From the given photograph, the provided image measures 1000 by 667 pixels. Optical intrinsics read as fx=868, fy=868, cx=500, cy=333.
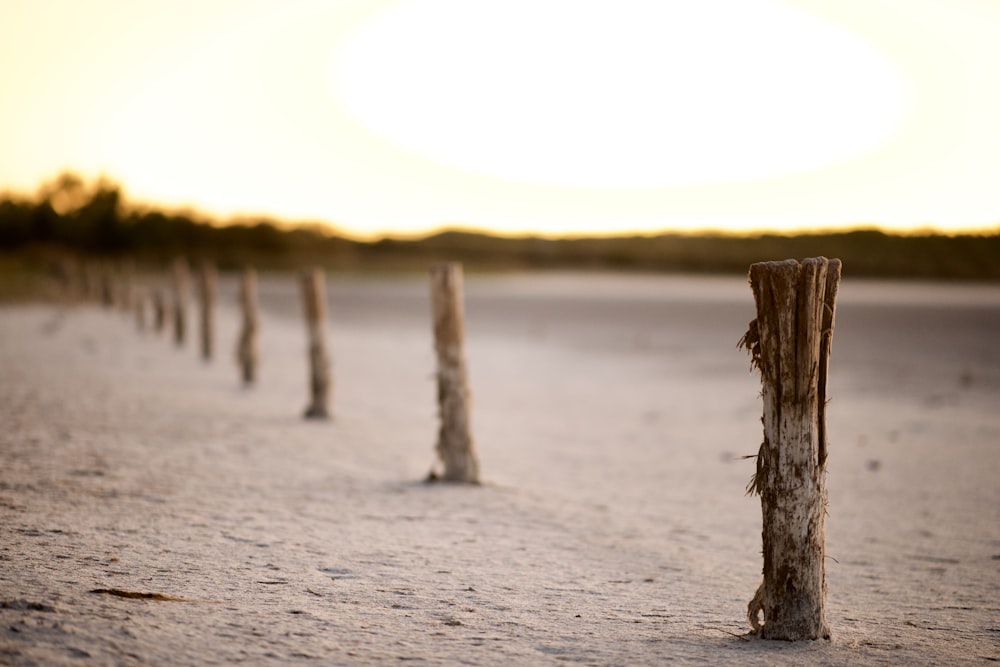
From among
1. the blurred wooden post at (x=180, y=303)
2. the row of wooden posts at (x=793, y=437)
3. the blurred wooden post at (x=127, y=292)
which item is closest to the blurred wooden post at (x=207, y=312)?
the blurred wooden post at (x=180, y=303)

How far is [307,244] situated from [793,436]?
90.4m

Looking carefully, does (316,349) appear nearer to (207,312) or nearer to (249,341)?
(249,341)

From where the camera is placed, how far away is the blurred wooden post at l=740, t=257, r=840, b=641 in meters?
3.95

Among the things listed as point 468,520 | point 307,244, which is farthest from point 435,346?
point 307,244

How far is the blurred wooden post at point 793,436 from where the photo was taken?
13.0 ft

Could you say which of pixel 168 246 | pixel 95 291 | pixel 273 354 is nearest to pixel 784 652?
pixel 273 354

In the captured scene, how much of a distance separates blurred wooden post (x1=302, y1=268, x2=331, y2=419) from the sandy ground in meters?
0.39

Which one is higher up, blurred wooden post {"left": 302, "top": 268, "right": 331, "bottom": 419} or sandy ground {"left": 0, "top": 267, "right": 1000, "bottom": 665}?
blurred wooden post {"left": 302, "top": 268, "right": 331, "bottom": 419}

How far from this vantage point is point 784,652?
3996 millimetres

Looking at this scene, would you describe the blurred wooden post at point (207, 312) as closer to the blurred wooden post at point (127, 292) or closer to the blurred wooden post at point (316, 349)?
the blurred wooden post at point (316, 349)

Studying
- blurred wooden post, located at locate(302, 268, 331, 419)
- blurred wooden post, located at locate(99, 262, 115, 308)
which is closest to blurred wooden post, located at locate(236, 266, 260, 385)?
blurred wooden post, located at locate(302, 268, 331, 419)

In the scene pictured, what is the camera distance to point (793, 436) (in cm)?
403

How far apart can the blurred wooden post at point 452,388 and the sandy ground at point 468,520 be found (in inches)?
12.2

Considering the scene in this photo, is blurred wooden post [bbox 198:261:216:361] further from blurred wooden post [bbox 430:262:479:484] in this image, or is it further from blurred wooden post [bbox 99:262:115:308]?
blurred wooden post [bbox 99:262:115:308]
